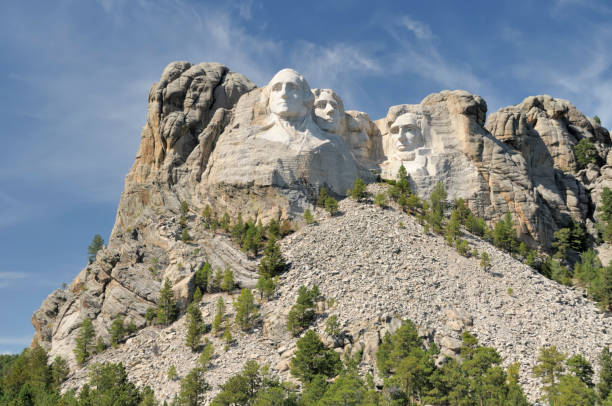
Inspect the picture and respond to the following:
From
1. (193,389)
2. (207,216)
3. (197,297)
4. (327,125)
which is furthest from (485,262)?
(193,389)

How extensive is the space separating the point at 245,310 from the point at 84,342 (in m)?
13.0

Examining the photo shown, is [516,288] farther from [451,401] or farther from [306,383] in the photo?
[306,383]

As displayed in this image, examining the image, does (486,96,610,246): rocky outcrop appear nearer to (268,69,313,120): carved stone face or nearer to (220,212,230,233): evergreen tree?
(268,69,313,120): carved stone face

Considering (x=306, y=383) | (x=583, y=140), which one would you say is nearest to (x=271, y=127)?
(x=306, y=383)

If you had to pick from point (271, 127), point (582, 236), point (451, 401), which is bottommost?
point (451, 401)

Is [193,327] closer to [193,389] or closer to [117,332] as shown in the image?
[193,389]

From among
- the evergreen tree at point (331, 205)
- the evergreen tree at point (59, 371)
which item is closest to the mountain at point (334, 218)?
the evergreen tree at point (59, 371)

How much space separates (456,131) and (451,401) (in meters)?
37.9

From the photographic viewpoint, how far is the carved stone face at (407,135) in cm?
7950

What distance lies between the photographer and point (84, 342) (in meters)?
60.1

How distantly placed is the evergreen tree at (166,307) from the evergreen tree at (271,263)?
6968mm

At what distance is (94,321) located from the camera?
63.2 metres

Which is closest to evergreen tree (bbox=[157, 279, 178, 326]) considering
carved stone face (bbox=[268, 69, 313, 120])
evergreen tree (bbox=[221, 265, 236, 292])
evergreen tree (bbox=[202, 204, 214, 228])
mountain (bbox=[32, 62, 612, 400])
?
mountain (bbox=[32, 62, 612, 400])

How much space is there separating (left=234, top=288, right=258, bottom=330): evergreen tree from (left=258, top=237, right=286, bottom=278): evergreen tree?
10.3 ft
